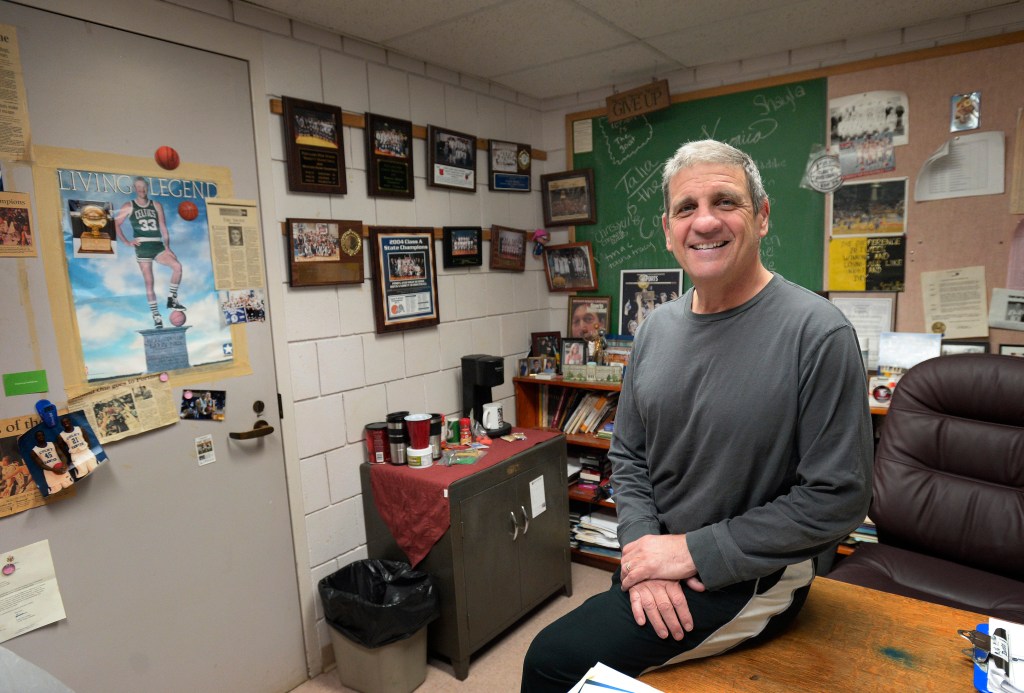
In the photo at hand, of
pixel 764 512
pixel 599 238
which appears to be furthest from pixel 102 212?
pixel 599 238

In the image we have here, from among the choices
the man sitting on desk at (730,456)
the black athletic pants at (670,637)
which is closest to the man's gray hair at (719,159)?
the man sitting on desk at (730,456)

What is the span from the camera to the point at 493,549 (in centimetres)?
253

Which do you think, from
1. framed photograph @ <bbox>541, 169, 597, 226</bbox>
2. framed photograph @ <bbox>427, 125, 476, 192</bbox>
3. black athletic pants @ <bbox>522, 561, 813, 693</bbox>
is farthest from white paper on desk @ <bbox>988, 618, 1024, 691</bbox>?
framed photograph @ <bbox>541, 169, 597, 226</bbox>

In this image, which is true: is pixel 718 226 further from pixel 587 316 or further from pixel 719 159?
pixel 587 316

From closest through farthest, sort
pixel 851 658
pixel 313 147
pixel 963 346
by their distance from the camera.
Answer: pixel 851 658, pixel 313 147, pixel 963 346

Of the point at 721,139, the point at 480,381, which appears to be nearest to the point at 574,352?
the point at 480,381

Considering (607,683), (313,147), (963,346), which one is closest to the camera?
(607,683)

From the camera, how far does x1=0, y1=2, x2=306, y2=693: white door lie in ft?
5.67

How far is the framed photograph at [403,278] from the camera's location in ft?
8.77

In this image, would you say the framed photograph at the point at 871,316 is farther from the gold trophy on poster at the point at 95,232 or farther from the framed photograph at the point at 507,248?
the gold trophy on poster at the point at 95,232

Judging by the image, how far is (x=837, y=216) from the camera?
2.84 metres

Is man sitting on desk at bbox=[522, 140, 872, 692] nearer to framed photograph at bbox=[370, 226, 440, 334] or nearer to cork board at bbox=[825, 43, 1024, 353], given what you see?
framed photograph at bbox=[370, 226, 440, 334]

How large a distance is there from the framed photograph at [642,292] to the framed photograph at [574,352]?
28 centimetres

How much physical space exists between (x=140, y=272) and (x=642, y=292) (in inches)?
96.0
